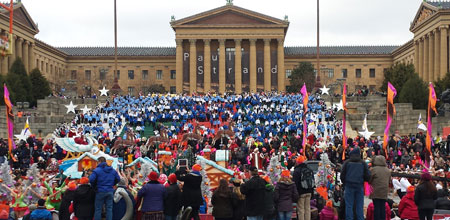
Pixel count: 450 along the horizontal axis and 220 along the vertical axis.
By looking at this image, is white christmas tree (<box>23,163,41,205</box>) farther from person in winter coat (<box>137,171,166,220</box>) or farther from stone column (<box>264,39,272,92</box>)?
stone column (<box>264,39,272,92</box>)

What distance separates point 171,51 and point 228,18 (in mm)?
17779

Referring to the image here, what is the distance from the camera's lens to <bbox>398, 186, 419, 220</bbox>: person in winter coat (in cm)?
1391

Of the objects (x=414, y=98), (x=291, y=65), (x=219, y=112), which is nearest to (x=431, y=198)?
(x=219, y=112)

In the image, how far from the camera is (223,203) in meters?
13.3

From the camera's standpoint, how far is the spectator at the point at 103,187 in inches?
529

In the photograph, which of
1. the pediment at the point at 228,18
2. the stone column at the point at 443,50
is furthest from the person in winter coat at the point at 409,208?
the pediment at the point at 228,18

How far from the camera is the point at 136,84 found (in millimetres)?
105688

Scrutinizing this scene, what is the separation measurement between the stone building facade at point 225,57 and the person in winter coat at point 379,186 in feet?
192

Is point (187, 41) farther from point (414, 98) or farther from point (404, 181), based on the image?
point (404, 181)

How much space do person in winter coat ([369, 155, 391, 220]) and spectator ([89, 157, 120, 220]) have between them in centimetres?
556

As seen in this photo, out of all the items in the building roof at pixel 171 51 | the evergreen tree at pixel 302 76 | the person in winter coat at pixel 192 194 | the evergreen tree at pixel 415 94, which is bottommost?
the person in winter coat at pixel 192 194

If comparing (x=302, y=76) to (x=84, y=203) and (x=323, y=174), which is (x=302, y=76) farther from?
(x=84, y=203)

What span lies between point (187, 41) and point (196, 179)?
81.2m

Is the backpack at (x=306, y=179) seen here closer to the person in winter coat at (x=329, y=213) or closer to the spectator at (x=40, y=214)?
the person in winter coat at (x=329, y=213)
